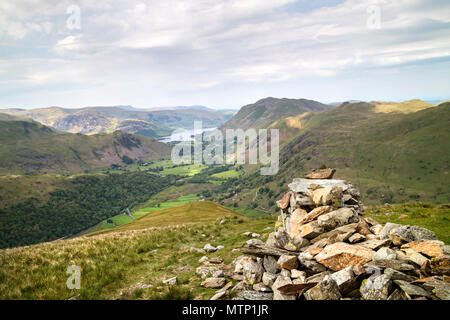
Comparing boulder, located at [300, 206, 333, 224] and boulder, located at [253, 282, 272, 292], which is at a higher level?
boulder, located at [300, 206, 333, 224]

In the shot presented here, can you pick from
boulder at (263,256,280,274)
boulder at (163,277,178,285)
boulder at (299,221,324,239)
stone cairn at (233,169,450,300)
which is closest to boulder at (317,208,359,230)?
stone cairn at (233,169,450,300)

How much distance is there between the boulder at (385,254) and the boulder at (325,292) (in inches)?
107

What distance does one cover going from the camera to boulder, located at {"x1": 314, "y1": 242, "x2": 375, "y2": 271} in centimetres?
1091

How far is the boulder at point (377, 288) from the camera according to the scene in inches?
346

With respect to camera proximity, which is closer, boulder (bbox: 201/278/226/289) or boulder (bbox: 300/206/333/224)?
boulder (bbox: 201/278/226/289)

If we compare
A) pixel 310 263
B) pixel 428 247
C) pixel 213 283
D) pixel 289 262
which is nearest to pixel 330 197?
pixel 428 247

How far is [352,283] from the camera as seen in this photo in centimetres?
971

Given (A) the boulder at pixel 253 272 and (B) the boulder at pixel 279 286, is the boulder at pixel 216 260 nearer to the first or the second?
(A) the boulder at pixel 253 272

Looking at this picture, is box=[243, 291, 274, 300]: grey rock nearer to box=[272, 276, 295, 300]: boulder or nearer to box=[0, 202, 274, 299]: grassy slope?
box=[272, 276, 295, 300]: boulder

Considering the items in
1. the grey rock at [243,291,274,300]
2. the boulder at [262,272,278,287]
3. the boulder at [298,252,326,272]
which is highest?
the boulder at [298,252,326,272]

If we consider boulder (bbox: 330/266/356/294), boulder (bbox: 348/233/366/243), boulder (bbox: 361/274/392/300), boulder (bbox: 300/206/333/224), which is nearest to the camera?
boulder (bbox: 361/274/392/300)

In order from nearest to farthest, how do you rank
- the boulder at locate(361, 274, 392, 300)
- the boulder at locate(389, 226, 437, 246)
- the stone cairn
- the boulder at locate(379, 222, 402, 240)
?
1. the boulder at locate(361, 274, 392, 300)
2. the stone cairn
3. the boulder at locate(389, 226, 437, 246)
4. the boulder at locate(379, 222, 402, 240)

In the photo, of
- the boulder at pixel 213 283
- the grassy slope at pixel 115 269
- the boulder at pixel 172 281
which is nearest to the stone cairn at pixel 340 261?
the boulder at pixel 213 283
